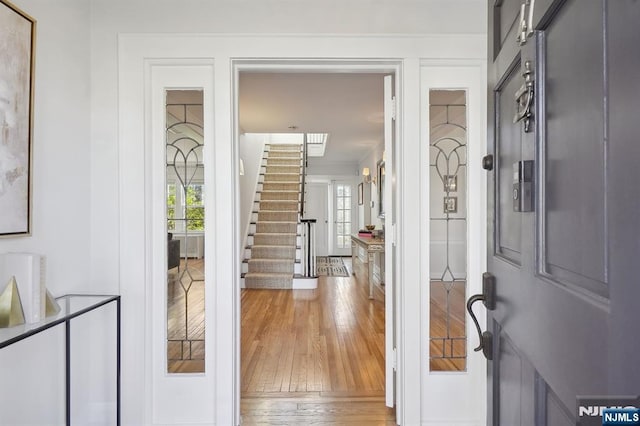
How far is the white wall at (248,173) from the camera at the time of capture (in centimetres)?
636

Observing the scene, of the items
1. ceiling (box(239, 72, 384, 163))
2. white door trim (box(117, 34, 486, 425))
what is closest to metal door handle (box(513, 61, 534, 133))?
white door trim (box(117, 34, 486, 425))

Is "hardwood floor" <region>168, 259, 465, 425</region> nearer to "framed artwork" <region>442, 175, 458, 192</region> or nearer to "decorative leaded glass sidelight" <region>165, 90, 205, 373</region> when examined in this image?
"decorative leaded glass sidelight" <region>165, 90, 205, 373</region>

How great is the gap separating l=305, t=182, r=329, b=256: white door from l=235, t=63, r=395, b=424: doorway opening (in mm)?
2245

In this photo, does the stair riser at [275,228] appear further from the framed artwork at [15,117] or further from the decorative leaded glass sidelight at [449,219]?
the framed artwork at [15,117]

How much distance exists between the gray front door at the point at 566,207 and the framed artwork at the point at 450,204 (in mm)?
1193

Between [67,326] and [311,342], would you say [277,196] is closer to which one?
[311,342]

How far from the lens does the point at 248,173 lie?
700 centimetres

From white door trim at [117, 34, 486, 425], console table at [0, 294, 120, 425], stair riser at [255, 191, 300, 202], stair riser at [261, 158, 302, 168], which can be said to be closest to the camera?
console table at [0, 294, 120, 425]

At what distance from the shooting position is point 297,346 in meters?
3.23

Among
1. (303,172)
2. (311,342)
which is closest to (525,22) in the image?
(311,342)

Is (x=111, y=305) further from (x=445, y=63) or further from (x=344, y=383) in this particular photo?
(x=445, y=63)

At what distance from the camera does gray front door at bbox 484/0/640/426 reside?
0.46 m

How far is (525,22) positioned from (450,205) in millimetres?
1543

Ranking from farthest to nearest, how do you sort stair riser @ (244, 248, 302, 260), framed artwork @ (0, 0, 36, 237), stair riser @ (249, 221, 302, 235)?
stair riser @ (249, 221, 302, 235) < stair riser @ (244, 248, 302, 260) < framed artwork @ (0, 0, 36, 237)
